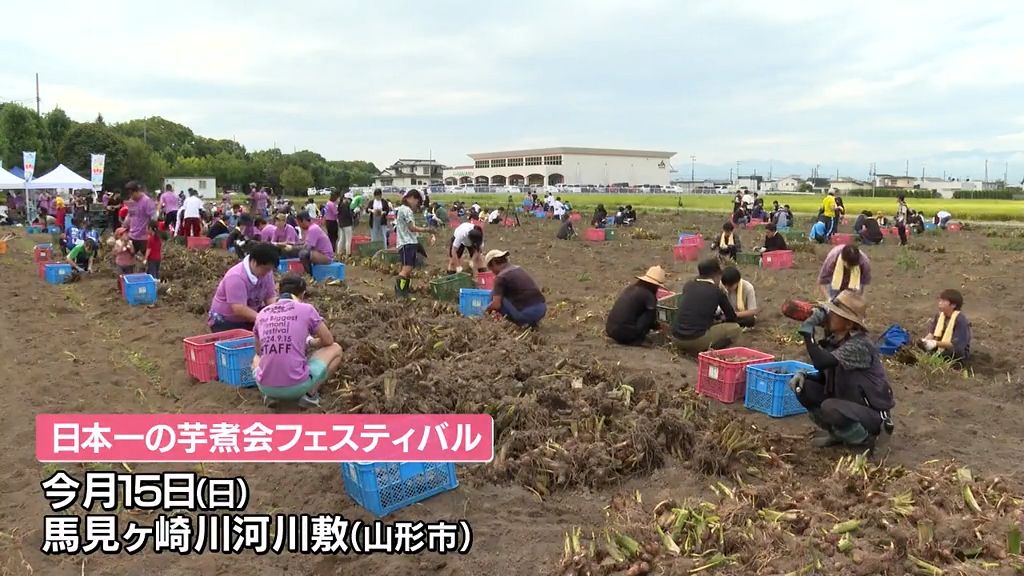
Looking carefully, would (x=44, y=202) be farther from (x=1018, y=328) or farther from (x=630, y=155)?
(x=630, y=155)

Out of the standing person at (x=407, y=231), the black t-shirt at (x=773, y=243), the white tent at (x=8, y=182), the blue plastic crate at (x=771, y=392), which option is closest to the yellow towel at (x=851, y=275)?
the blue plastic crate at (x=771, y=392)

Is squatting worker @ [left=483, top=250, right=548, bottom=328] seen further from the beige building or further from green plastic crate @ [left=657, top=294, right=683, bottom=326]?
the beige building

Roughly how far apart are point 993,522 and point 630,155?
112369 mm

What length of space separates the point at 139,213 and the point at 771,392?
9.32 metres

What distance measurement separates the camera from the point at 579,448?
14.4 feet

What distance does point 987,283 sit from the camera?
39.0ft

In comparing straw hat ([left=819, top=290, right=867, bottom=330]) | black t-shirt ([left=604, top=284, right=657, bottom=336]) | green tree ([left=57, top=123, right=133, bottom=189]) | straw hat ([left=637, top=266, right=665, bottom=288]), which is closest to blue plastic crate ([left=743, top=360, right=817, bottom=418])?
straw hat ([left=819, top=290, right=867, bottom=330])

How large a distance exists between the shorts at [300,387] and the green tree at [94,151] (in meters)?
48.5

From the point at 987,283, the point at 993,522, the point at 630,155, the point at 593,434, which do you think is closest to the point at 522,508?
the point at 593,434

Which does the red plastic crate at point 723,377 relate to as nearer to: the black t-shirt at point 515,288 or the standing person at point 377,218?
the black t-shirt at point 515,288

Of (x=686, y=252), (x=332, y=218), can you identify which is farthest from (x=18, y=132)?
(x=686, y=252)

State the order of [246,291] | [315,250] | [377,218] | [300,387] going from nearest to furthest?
[300,387] → [246,291] → [315,250] → [377,218]
